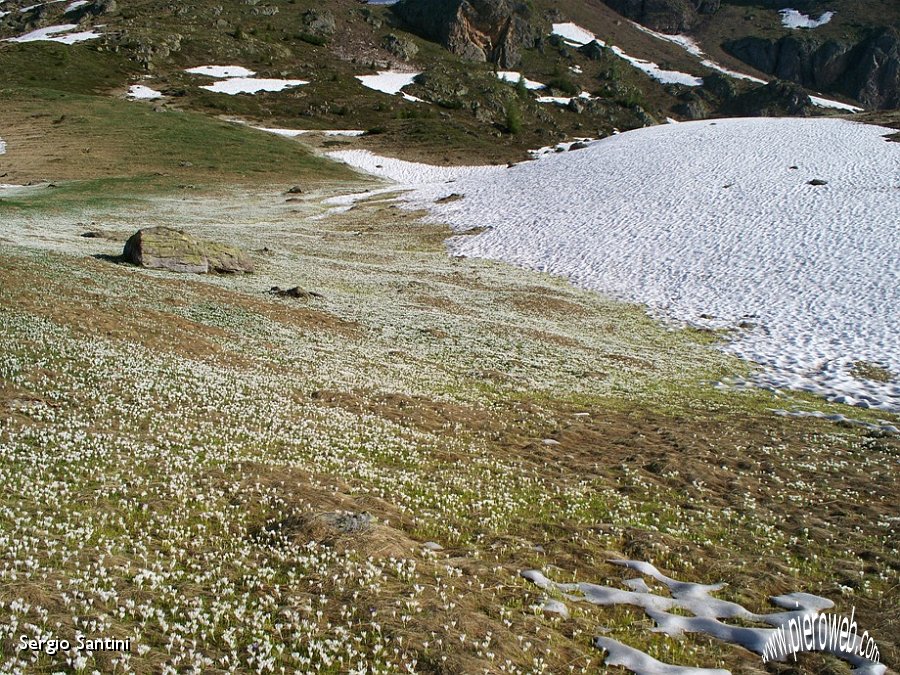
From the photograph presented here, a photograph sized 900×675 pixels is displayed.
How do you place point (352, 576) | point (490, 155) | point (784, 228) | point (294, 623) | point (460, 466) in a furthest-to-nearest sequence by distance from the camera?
point (490, 155) < point (784, 228) < point (460, 466) < point (352, 576) < point (294, 623)

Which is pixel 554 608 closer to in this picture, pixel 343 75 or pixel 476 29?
pixel 343 75

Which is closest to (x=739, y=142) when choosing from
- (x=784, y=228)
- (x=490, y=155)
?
(x=784, y=228)

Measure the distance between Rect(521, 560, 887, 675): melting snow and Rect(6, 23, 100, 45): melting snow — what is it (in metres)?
177

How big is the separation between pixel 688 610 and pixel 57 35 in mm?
190872

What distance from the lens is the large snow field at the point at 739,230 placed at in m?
33.7

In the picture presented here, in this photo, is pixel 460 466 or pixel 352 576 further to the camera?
pixel 460 466

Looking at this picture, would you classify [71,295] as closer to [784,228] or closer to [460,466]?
[460,466]

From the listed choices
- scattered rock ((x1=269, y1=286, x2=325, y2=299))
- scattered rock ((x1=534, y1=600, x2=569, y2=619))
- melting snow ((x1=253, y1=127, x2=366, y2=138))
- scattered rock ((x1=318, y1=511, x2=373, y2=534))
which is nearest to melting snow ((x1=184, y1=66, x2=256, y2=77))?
melting snow ((x1=253, y1=127, x2=366, y2=138))

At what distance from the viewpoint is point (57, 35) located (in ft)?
490

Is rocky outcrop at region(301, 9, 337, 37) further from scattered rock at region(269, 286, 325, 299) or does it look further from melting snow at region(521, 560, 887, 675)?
melting snow at region(521, 560, 887, 675)

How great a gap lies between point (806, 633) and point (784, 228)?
52784 mm

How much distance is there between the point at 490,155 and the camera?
361ft

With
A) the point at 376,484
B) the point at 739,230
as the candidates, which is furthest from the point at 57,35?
the point at 376,484

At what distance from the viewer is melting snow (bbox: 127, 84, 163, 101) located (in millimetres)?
121294
